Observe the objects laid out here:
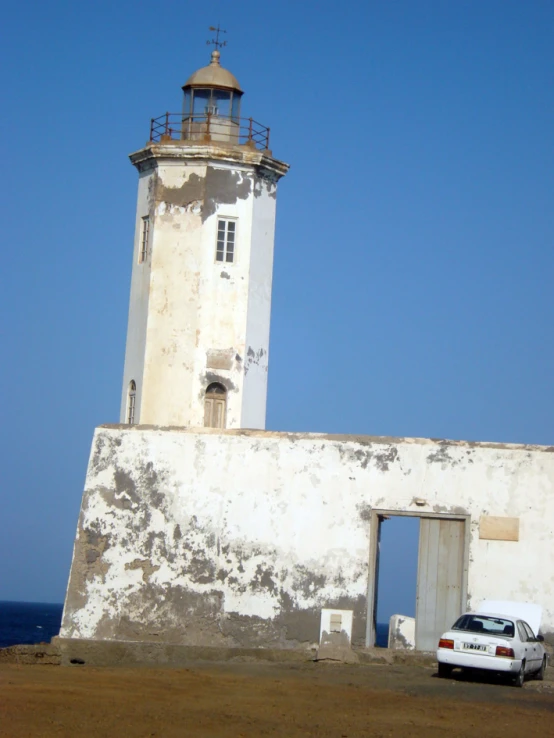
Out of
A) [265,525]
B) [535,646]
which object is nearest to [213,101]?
[265,525]

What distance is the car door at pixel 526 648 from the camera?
1670cm

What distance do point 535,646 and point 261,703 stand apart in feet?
18.1

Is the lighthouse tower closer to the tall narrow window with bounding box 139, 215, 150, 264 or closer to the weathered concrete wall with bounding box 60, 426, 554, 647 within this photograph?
the tall narrow window with bounding box 139, 215, 150, 264

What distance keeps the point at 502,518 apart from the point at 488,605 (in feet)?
4.87

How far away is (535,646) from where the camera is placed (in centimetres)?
1738

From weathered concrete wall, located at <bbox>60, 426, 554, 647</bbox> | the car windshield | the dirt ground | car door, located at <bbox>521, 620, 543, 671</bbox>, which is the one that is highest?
weathered concrete wall, located at <bbox>60, 426, 554, 647</bbox>

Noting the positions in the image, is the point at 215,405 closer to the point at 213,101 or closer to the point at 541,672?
the point at 213,101

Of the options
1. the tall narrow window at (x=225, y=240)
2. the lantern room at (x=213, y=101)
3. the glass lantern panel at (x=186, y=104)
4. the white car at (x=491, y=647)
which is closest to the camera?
the white car at (x=491, y=647)

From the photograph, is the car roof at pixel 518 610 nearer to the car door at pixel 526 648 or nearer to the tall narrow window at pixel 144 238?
the car door at pixel 526 648

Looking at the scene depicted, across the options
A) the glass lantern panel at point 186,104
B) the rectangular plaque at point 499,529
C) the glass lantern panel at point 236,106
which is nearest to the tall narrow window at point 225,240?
the glass lantern panel at point 236,106

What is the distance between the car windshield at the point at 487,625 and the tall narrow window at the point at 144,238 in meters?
11.3

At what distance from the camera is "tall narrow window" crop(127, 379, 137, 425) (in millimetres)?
24578

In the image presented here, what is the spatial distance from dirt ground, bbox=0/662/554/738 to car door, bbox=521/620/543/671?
33cm

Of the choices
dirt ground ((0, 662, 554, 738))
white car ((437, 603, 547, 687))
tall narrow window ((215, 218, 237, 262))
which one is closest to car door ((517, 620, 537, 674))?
white car ((437, 603, 547, 687))
